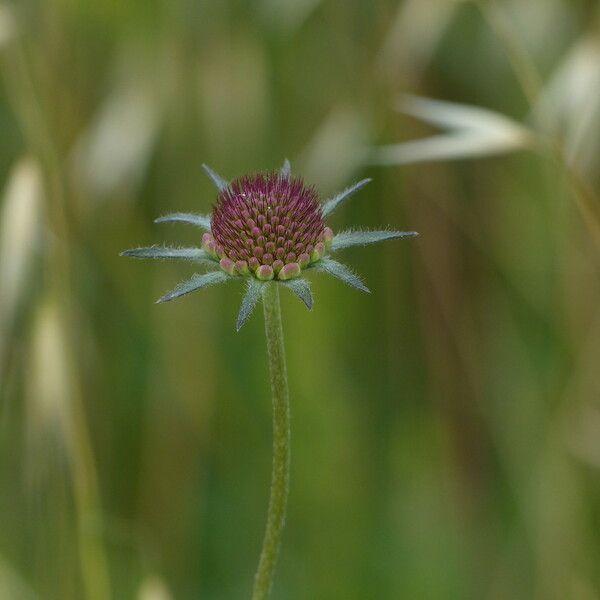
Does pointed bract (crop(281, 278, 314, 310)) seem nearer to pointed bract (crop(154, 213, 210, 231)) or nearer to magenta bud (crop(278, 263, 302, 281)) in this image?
magenta bud (crop(278, 263, 302, 281))

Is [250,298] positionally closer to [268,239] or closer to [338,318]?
[268,239]

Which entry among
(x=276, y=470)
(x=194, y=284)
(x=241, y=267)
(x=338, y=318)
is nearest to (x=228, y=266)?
(x=241, y=267)

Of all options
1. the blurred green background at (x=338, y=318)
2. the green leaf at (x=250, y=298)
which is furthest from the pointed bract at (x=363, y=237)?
the blurred green background at (x=338, y=318)

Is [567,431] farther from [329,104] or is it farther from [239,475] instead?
[329,104]

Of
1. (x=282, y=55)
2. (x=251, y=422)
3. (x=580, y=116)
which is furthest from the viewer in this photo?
(x=282, y=55)

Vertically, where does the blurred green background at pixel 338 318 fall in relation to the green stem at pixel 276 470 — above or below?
above

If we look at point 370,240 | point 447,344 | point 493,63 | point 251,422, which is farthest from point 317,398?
point 370,240

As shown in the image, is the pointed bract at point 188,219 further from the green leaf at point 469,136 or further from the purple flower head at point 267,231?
the green leaf at point 469,136
